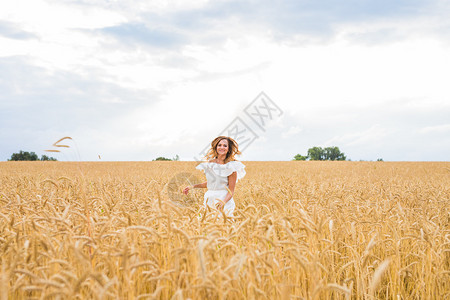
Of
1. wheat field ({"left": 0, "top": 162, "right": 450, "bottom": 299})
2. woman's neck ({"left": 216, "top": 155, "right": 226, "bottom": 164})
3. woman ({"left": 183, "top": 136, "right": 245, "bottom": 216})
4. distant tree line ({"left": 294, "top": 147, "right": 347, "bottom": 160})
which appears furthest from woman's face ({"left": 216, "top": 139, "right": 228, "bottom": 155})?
distant tree line ({"left": 294, "top": 147, "right": 347, "bottom": 160})

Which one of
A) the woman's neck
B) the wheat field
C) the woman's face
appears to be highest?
the woman's face

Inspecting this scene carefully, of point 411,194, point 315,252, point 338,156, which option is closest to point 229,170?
point 315,252

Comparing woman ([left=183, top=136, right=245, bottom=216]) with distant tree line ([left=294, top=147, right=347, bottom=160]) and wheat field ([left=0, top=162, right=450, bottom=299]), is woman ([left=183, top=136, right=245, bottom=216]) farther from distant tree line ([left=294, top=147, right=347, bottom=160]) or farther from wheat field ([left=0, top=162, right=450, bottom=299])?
distant tree line ([left=294, top=147, right=347, bottom=160])

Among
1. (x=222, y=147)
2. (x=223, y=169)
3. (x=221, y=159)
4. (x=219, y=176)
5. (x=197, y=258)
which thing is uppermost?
(x=222, y=147)

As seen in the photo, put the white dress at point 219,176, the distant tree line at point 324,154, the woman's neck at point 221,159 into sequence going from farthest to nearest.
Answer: the distant tree line at point 324,154, the woman's neck at point 221,159, the white dress at point 219,176

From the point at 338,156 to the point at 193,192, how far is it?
258 ft

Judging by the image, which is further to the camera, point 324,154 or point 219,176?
point 324,154

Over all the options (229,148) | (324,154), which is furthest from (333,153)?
(229,148)

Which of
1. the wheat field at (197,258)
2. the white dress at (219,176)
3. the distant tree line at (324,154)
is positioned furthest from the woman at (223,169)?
the distant tree line at (324,154)

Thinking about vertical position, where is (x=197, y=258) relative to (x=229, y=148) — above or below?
below

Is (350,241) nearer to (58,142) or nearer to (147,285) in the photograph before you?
(147,285)

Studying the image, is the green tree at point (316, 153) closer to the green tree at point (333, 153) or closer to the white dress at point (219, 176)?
the green tree at point (333, 153)

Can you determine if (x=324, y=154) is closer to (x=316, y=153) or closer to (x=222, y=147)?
(x=316, y=153)

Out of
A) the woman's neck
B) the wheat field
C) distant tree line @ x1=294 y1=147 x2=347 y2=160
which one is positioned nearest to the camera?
the wheat field
